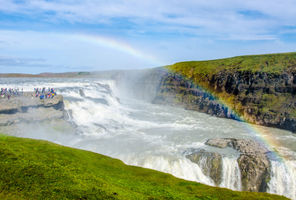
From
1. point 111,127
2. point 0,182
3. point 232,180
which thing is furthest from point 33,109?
point 232,180

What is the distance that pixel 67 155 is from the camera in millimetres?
18750

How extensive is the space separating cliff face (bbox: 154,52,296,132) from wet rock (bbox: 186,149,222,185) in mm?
24915

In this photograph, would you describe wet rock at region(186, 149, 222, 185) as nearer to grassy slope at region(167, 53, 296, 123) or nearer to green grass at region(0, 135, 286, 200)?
green grass at region(0, 135, 286, 200)

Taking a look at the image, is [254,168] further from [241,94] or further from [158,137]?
[241,94]

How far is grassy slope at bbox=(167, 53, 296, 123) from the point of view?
50375 millimetres

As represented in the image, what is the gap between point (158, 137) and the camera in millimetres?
36438

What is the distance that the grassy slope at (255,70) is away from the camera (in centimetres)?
5038

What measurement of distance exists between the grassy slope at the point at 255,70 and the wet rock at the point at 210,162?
1057 inches

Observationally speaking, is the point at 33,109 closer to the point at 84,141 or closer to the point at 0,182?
the point at 84,141

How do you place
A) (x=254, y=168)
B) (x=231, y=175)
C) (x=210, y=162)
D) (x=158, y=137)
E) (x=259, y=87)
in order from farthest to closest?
(x=259, y=87)
(x=158, y=137)
(x=210, y=162)
(x=254, y=168)
(x=231, y=175)

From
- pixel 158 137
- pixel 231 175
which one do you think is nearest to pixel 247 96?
pixel 158 137

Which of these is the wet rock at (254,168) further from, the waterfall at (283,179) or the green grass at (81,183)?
the green grass at (81,183)

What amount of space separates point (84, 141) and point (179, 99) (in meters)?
42.6

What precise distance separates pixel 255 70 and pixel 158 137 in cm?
3655
